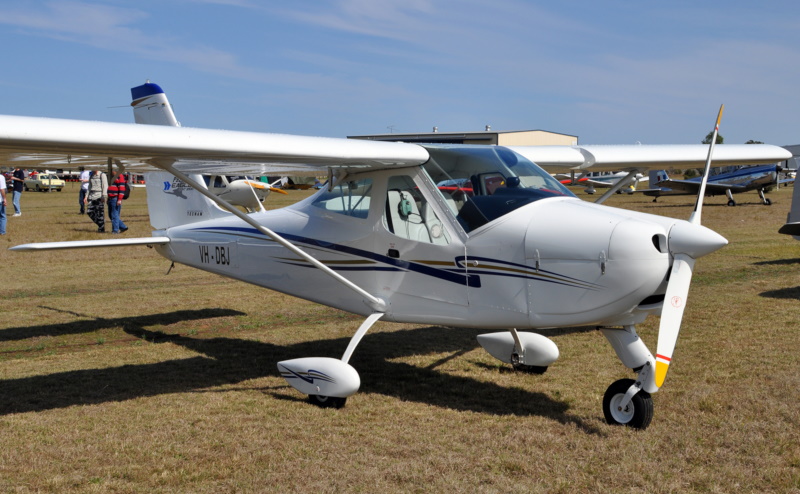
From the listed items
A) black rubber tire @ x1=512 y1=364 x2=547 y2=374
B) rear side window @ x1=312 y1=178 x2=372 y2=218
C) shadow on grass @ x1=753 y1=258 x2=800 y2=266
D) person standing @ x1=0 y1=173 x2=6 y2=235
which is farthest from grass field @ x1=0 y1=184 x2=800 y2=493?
person standing @ x1=0 y1=173 x2=6 y2=235

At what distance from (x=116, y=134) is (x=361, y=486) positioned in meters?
2.86

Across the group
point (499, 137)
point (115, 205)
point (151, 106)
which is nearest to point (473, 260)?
point (151, 106)

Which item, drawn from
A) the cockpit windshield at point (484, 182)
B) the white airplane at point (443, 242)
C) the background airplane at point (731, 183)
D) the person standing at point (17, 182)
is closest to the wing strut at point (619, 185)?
the white airplane at point (443, 242)

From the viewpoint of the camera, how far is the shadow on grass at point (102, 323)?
864 cm

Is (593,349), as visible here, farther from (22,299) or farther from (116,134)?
(22,299)

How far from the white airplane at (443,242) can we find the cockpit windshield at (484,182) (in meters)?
0.01

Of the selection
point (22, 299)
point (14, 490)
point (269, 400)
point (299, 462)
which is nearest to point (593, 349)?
point (269, 400)

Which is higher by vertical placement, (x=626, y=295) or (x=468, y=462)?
(x=626, y=295)

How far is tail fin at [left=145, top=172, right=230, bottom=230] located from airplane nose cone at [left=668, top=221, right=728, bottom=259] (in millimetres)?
5584

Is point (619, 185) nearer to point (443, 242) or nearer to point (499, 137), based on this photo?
point (443, 242)

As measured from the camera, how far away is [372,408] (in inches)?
227

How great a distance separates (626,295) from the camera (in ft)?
16.2

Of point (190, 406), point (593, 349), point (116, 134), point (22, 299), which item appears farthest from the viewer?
point (22, 299)

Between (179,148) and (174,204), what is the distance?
437 cm
